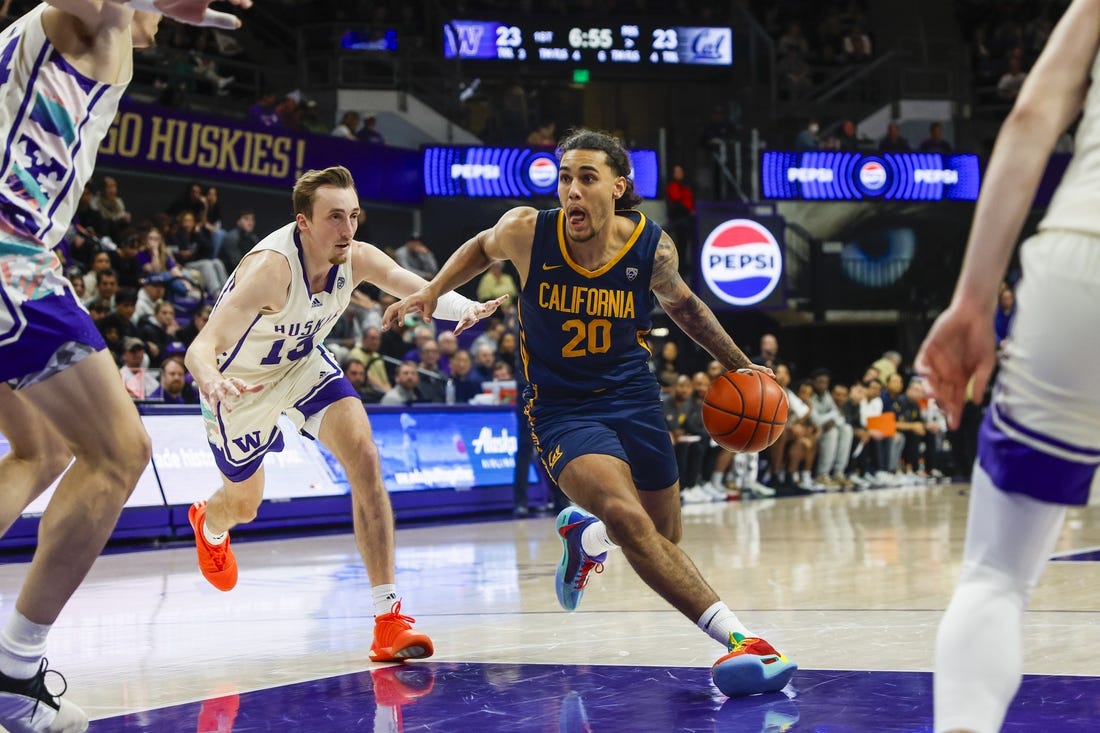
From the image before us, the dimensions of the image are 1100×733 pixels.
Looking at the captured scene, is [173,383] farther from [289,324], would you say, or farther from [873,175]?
[873,175]

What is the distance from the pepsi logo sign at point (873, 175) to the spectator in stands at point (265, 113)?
962cm

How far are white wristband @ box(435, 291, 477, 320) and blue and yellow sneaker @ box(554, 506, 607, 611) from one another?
0.93m

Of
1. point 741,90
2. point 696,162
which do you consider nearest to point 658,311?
point 696,162

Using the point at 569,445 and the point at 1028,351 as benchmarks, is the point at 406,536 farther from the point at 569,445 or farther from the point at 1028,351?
the point at 1028,351

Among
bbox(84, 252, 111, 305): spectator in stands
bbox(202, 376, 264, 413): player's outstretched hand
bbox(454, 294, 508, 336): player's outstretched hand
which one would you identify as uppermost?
bbox(84, 252, 111, 305): spectator in stands

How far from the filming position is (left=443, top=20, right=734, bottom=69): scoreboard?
808 inches

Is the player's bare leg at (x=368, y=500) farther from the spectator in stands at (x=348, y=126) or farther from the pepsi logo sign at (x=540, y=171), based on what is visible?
the pepsi logo sign at (x=540, y=171)

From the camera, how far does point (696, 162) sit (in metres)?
21.3

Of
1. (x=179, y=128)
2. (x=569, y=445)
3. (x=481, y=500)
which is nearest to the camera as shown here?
(x=569, y=445)

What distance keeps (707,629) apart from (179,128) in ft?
43.3

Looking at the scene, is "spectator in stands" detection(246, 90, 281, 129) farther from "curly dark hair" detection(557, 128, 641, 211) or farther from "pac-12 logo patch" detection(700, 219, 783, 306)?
"curly dark hair" detection(557, 128, 641, 211)

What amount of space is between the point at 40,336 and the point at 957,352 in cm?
216

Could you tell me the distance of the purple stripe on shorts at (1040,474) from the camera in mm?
2119

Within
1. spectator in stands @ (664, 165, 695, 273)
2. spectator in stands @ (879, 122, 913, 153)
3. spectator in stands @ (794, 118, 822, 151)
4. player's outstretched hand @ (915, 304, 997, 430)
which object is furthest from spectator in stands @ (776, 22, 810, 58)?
player's outstretched hand @ (915, 304, 997, 430)
